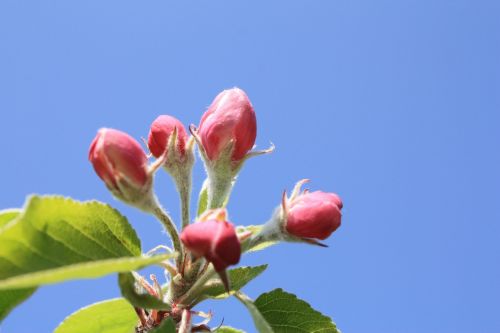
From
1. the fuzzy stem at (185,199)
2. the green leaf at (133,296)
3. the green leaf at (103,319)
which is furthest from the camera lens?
the green leaf at (103,319)

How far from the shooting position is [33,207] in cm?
158

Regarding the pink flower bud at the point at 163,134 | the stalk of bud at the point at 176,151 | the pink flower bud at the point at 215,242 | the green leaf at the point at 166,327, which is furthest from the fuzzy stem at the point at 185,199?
the pink flower bud at the point at 215,242

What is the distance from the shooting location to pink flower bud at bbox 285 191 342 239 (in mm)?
1906

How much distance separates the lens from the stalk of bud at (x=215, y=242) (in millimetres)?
1558

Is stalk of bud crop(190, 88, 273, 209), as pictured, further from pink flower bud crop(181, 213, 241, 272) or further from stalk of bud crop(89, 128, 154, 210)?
pink flower bud crop(181, 213, 241, 272)

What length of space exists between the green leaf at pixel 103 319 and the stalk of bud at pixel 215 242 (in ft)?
2.38

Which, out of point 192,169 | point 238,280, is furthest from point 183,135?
point 238,280

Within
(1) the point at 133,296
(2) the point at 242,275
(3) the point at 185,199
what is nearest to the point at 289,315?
(2) the point at 242,275

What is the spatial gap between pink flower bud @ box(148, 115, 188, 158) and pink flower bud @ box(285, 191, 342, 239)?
18.3 inches

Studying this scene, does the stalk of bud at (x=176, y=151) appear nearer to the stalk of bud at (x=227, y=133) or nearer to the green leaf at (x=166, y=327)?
the stalk of bud at (x=227, y=133)

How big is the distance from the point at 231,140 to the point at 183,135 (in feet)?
0.65

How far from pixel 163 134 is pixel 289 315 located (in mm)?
752

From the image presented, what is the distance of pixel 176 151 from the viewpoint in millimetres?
2150

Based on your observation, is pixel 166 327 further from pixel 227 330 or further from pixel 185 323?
pixel 227 330
